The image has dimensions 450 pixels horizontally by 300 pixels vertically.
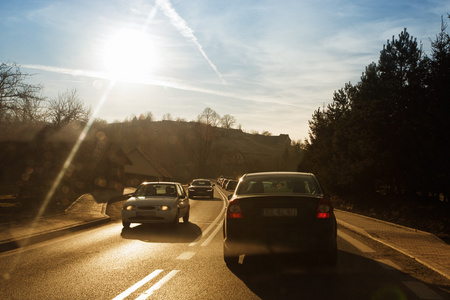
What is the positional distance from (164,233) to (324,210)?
6.86 meters

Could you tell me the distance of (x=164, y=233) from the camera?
12.9 m

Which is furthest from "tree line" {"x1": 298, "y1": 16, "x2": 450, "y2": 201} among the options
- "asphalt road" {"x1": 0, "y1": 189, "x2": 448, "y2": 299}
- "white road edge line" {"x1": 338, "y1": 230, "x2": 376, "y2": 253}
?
"asphalt road" {"x1": 0, "y1": 189, "x2": 448, "y2": 299}

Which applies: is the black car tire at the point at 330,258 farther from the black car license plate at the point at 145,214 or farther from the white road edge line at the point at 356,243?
the black car license plate at the point at 145,214

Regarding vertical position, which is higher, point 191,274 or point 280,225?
point 280,225

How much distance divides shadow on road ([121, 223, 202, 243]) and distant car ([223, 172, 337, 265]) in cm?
417

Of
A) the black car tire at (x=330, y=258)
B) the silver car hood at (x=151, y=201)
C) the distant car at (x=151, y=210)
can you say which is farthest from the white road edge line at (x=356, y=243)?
the silver car hood at (x=151, y=201)

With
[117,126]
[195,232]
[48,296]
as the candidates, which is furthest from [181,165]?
[48,296]

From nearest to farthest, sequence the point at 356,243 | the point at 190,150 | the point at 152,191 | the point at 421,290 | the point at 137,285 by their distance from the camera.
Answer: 1. the point at 421,290
2. the point at 137,285
3. the point at 356,243
4. the point at 152,191
5. the point at 190,150

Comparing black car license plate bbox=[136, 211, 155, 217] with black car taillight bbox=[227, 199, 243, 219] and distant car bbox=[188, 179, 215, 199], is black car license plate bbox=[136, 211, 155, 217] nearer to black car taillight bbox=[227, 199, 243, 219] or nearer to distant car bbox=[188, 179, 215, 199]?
black car taillight bbox=[227, 199, 243, 219]

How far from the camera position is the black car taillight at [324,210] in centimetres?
701

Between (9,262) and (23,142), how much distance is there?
13.3 m

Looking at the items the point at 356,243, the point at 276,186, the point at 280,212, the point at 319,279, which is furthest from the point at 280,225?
the point at 356,243

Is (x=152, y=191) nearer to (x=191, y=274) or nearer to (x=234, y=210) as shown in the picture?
(x=234, y=210)

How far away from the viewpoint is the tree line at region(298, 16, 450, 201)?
15.0 metres
